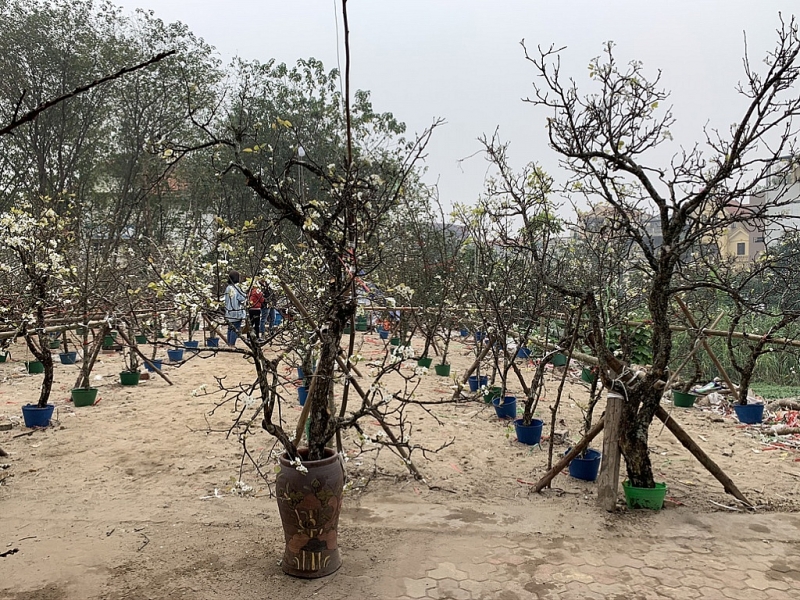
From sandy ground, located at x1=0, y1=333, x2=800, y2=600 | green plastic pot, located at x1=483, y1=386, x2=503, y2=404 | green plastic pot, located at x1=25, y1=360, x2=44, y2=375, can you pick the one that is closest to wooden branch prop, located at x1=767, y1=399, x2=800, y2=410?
sandy ground, located at x1=0, y1=333, x2=800, y2=600

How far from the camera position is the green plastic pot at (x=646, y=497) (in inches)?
178

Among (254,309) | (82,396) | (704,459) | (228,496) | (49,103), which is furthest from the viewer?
(82,396)

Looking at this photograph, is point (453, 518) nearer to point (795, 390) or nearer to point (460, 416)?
point (460, 416)

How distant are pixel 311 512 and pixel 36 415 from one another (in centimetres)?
486

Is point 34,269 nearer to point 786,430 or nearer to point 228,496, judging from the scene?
point 228,496

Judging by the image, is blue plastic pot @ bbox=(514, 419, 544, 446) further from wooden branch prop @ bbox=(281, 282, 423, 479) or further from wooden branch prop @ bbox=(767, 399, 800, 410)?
wooden branch prop @ bbox=(767, 399, 800, 410)

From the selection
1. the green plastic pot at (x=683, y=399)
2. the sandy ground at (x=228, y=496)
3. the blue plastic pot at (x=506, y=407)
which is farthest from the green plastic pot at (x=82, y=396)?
the green plastic pot at (x=683, y=399)

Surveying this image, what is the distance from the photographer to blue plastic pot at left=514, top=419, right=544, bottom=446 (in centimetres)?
627

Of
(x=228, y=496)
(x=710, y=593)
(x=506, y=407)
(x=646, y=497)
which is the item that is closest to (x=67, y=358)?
(x=228, y=496)

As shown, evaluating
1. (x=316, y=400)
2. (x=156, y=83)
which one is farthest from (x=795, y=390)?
(x=156, y=83)

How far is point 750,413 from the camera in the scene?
24.2ft

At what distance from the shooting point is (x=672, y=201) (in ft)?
→ 14.5

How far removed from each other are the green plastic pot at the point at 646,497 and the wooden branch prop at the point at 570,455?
418mm

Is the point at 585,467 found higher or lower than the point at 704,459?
→ lower
